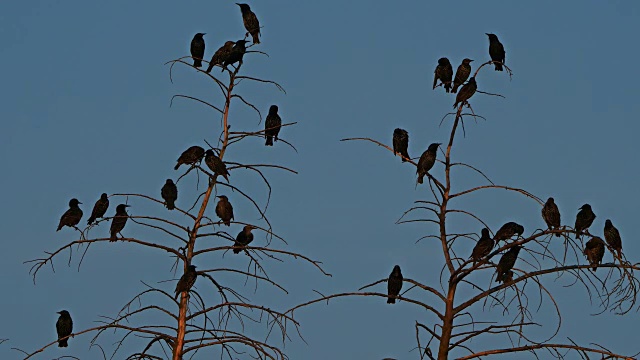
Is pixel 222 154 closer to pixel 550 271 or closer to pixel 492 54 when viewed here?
pixel 550 271

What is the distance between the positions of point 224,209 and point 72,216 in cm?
374

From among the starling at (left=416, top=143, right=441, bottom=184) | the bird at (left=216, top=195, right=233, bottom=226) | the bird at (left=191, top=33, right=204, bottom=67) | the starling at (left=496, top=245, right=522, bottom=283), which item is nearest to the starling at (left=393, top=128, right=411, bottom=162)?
the starling at (left=416, top=143, right=441, bottom=184)

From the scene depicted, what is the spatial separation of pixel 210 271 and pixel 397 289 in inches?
172

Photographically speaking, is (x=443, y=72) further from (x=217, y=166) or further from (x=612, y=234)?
(x=217, y=166)

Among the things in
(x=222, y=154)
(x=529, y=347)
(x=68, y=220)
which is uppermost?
(x=68, y=220)

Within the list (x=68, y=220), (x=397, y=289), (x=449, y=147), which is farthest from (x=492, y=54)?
(x=68, y=220)

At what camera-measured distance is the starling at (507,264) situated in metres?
12.9

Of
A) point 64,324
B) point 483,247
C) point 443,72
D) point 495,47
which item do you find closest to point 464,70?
point 443,72

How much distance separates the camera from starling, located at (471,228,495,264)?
14.0 m

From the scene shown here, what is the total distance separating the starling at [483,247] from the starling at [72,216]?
24.8 feet

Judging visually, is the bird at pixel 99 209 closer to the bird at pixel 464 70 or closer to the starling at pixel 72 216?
the starling at pixel 72 216

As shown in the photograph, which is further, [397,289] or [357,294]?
[397,289]

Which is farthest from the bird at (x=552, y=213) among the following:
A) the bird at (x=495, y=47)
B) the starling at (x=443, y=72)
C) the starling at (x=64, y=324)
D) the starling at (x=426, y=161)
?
the starling at (x=64, y=324)

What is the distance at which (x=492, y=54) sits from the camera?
1920 cm
